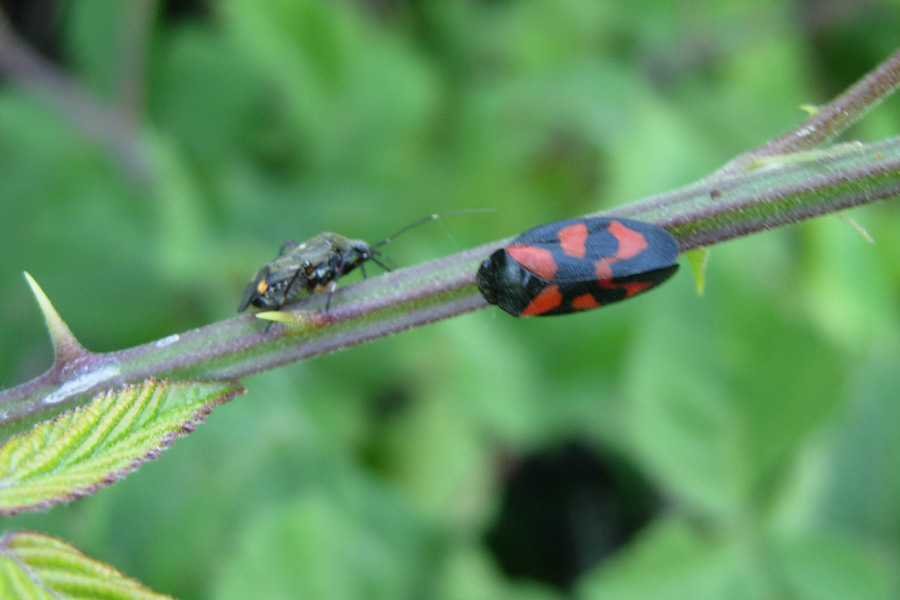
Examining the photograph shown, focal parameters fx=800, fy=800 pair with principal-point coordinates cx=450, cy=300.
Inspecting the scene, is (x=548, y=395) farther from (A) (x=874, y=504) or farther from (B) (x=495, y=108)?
(B) (x=495, y=108)

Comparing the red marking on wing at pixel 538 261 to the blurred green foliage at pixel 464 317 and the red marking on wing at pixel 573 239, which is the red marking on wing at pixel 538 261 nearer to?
the red marking on wing at pixel 573 239

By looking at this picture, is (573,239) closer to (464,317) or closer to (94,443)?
(94,443)

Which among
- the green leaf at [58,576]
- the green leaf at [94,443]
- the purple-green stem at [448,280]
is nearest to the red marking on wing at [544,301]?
the purple-green stem at [448,280]

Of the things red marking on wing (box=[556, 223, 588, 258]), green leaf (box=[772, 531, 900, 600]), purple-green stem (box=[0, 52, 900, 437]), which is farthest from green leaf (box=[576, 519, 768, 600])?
purple-green stem (box=[0, 52, 900, 437])

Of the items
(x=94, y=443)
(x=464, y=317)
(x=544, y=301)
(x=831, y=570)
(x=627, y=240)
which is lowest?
(x=831, y=570)

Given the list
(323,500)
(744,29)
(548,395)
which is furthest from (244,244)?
(744,29)

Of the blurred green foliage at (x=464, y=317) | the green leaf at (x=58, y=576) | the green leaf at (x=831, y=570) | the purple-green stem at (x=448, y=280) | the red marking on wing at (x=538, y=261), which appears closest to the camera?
the green leaf at (x=58, y=576)

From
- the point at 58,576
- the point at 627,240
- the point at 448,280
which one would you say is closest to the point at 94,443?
the point at 58,576
